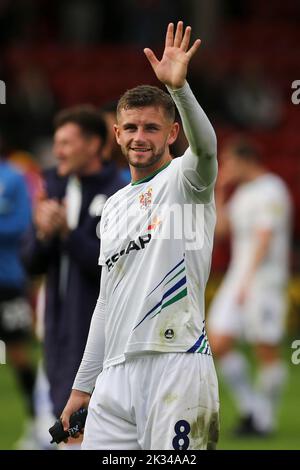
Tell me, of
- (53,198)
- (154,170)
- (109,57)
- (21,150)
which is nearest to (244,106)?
(109,57)

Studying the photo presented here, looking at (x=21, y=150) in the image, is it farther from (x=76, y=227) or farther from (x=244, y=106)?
(x=76, y=227)

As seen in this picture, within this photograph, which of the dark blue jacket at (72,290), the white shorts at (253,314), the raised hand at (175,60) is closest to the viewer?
the raised hand at (175,60)

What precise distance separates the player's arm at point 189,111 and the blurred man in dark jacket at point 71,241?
1.78 metres

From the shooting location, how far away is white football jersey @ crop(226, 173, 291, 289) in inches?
428

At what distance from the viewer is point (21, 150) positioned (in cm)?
1925

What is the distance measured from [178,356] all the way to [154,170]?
0.71 metres

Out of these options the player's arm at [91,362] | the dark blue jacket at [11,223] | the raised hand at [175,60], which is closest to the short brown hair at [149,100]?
the raised hand at [175,60]

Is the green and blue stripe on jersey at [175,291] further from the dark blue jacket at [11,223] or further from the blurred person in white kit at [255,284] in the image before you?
the blurred person in white kit at [255,284]

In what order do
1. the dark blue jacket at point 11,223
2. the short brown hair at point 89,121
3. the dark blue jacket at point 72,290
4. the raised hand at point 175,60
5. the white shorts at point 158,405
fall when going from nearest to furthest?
the raised hand at point 175,60
the white shorts at point 158,405
the dark blue jacket at point 72,290
the short brown hair at point 89,121
the dark blue jacket at point 11,223

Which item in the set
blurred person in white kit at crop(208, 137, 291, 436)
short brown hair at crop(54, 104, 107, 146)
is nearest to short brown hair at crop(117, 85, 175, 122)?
short brown hair at crop(54, 104, 107, 146)

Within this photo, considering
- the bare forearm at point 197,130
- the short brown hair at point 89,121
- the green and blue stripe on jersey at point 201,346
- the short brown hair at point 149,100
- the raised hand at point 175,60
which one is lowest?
the green and blue stripe on jersey at point 201,346

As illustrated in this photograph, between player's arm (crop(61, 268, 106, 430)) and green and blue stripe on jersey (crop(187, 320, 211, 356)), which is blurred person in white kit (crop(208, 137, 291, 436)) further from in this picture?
green and blue stripe on jersey (crop(187, 320, 211, 356))

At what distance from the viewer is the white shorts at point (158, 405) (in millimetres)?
4461

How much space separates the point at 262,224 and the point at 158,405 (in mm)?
6479
